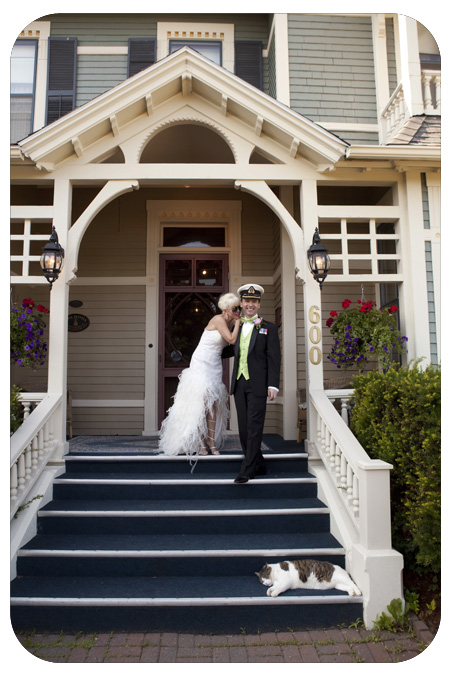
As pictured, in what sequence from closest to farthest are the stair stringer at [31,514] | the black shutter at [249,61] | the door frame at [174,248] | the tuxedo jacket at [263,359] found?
the stair stringer at [31,514]
the tuxedo jacket at [263,359]
the door frame at [174,248]
the black shutter at [249,61]

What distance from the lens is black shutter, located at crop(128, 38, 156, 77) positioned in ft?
23.1

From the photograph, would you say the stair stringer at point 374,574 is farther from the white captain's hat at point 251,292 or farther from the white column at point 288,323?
the white column at point 288,323

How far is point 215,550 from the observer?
338cm

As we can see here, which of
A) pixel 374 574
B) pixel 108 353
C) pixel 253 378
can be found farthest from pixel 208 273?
pixel 374 574

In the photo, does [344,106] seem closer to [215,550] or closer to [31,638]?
[215,550]

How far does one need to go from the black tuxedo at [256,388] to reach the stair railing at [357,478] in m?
0.59

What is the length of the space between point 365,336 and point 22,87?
6296 mm

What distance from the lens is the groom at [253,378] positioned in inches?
160

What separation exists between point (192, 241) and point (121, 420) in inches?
111

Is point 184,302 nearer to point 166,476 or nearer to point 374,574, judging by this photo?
point 166,476

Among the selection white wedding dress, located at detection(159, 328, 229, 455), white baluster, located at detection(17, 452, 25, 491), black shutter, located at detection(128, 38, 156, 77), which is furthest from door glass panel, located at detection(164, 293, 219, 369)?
black shutter, located at detection(128, 38, 156, 77)

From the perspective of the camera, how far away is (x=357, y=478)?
3.45 m

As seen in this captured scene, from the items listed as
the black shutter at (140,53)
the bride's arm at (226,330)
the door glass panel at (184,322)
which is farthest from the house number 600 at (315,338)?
the black shutter at (140,53)
